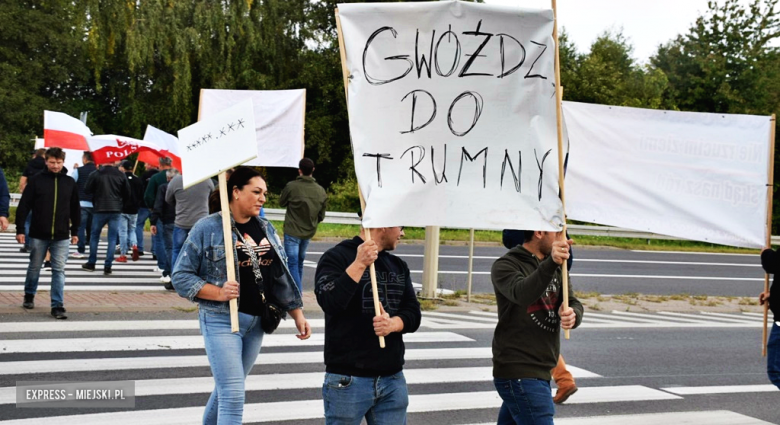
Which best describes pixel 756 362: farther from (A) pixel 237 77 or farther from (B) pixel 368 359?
(A) pixel 237 77

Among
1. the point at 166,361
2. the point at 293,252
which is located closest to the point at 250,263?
the point at 166,361

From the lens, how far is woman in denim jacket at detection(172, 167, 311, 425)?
495 centimetres

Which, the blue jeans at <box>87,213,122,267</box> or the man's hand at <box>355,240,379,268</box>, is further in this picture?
the blue jeans at <box>87,213,122,267</box>

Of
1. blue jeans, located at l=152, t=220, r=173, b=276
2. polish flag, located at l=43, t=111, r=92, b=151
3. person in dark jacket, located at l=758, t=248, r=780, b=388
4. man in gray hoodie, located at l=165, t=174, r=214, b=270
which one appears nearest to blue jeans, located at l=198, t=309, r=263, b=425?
person in dark jacket, located at l=758, t=248, r=780, b=388

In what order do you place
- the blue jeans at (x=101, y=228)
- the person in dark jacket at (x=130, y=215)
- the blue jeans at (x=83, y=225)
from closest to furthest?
the blue jeans at (x=101, y=228), the person in dark jacket at (x=130, y=215), the blue jeans at (x=83, y=225)

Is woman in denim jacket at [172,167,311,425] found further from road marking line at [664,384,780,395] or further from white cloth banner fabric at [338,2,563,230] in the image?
road marking line at [664,384,780,395]

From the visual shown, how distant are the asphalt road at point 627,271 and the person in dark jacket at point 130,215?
3322 millimetres

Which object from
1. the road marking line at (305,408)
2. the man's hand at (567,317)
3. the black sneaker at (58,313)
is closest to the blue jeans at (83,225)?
the black sneaker at (58,313)

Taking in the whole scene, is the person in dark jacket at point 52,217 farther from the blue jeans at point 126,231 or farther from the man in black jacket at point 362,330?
the man in black jacket at point 362,330

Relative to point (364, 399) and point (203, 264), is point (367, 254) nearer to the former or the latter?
point (364, 399)

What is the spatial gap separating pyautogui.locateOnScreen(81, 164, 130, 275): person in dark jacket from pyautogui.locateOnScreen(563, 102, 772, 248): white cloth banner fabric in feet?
33.8

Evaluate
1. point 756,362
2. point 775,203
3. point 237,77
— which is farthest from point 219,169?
point 775,203

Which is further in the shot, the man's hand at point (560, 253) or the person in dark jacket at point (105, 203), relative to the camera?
the person in dark jacket at point (105, 203)

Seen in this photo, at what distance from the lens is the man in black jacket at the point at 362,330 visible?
4.17 metres
